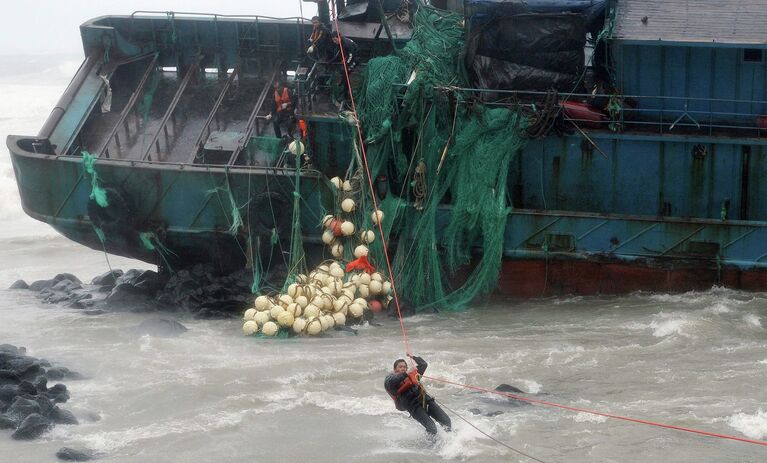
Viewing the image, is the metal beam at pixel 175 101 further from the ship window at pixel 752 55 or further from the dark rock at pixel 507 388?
the ship window at pixel 752 55

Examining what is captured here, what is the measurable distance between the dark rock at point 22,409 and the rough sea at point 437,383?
1.03 ft

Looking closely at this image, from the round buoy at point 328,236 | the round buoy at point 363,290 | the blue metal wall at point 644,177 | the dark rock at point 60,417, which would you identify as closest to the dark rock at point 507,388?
the round buoy at point 363,290

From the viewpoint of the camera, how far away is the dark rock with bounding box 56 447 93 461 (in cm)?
1102

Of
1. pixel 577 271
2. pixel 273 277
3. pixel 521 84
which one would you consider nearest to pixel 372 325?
pixel 273 277

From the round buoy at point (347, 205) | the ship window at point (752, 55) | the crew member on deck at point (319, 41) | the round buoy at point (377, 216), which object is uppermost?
the crew member on deck at point (319, 41)

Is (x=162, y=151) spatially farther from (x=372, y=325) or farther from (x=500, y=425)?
(x=500, y=425)

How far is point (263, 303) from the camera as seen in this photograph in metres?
14.9

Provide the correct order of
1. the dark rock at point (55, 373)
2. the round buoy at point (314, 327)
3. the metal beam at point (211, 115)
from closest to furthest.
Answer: the dark rock at point (55, 373) < the round buoy at point (314, 327) < the metal beam at point (211, 115)

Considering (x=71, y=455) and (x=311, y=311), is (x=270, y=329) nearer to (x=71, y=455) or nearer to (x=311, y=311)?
(x=311, y=311)

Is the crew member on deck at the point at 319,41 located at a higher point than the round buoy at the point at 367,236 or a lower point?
higher

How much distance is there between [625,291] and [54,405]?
8116 millimetres

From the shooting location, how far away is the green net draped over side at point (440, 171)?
15.7 metres

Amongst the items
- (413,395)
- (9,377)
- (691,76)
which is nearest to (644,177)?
(691,76)

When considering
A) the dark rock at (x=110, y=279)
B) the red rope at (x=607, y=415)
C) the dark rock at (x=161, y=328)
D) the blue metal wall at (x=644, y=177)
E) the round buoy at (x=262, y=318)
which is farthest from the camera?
the dark rock at (x=110, y=279)
